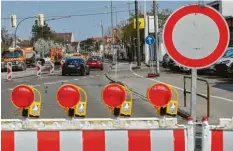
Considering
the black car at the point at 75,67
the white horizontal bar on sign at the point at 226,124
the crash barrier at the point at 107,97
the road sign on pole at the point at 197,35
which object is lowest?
the black car at the point at 75,67

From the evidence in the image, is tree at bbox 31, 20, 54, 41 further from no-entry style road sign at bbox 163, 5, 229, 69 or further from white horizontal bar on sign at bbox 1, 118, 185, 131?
no-entry style road sign at bbox 163, 5, 229, 69

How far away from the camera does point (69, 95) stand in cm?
445

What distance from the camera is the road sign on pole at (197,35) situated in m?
4.37

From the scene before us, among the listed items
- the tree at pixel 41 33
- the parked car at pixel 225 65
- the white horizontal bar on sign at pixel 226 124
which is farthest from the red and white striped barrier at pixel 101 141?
the tree at pixel 41 33

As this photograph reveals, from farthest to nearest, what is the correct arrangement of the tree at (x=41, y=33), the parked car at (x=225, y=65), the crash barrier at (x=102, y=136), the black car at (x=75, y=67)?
the tree at (x=41, y=33) < the black car at (x=75, y=67) < the parked car at (x=225, y=65) < the crash barrier at (x=102, y=136)

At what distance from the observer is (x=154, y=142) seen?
4363 mm

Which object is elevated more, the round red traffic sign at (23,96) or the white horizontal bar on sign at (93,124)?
the round red traffic sign at (23,96)

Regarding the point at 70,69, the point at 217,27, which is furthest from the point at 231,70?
the point at 217,27

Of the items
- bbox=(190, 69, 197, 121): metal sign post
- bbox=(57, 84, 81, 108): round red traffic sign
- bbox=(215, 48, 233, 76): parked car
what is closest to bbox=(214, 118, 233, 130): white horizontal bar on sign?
bbox=(190, 69, 197, 121): metal sign post

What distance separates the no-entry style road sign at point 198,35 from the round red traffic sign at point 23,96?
4.29 feet

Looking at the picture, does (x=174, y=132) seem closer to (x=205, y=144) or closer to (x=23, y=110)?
(x=205, y=144)

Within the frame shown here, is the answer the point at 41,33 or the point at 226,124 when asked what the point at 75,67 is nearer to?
the point at 226,124

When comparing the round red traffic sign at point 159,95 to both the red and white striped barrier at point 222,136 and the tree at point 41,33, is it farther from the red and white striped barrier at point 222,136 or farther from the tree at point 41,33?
the tree at point 41,33

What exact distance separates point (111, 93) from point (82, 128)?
0.41 m
